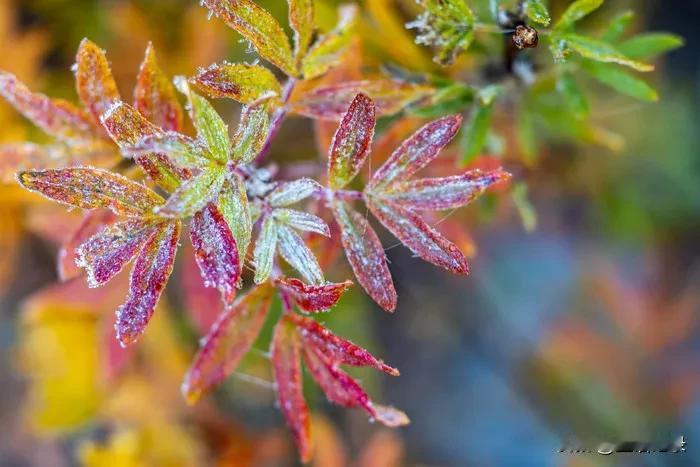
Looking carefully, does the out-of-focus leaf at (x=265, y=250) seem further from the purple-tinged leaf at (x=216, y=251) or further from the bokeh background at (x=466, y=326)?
the bokeh background at (x=466, y=326)

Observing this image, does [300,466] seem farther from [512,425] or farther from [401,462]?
[512,425]

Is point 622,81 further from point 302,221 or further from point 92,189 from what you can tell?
point 92,189

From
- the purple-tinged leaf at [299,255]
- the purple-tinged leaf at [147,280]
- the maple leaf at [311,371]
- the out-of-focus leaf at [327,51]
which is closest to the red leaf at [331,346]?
the maple leaf at [311,371]

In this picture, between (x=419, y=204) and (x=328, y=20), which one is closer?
(x=419, y=204)

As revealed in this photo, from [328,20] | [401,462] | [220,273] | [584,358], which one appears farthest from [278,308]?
[220,273]

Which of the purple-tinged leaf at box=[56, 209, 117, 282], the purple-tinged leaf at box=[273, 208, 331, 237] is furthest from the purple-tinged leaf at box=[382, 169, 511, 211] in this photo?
the purple-tinged leaf at box=[56, 209, 117, 282]

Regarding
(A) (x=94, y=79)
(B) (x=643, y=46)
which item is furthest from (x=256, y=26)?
(B) (x=643, y=46)
